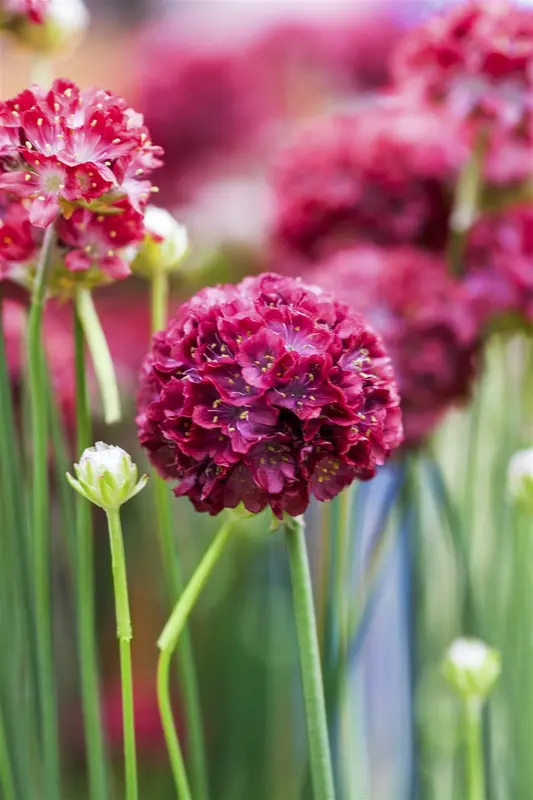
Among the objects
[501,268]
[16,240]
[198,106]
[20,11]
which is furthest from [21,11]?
[198,106]

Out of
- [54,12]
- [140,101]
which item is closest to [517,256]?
[54,12]

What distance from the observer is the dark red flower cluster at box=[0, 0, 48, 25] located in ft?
1.13

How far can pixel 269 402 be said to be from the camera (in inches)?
9.8

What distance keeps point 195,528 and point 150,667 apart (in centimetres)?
7

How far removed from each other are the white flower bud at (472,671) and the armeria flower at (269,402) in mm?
119

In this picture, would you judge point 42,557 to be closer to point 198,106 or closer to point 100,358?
point 100,358

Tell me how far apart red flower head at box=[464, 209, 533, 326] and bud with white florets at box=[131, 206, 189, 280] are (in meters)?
0.14

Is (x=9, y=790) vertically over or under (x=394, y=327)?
under

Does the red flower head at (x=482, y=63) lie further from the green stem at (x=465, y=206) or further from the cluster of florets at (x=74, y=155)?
the cluster of florets at (x=74, y=155)

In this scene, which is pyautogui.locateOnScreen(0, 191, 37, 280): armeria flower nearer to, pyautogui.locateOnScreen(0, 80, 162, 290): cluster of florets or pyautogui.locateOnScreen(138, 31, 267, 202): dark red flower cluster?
pyautogui.locateOnScreen(0, 80, 162, 290): cluster of florets

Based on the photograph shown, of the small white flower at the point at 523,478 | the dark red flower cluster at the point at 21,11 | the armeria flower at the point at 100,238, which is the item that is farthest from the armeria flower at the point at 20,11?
the small white flower at the point at 523,478

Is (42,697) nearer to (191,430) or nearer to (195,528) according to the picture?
(191,430)

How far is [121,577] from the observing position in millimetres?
259

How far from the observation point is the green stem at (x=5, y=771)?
0.96 feet
